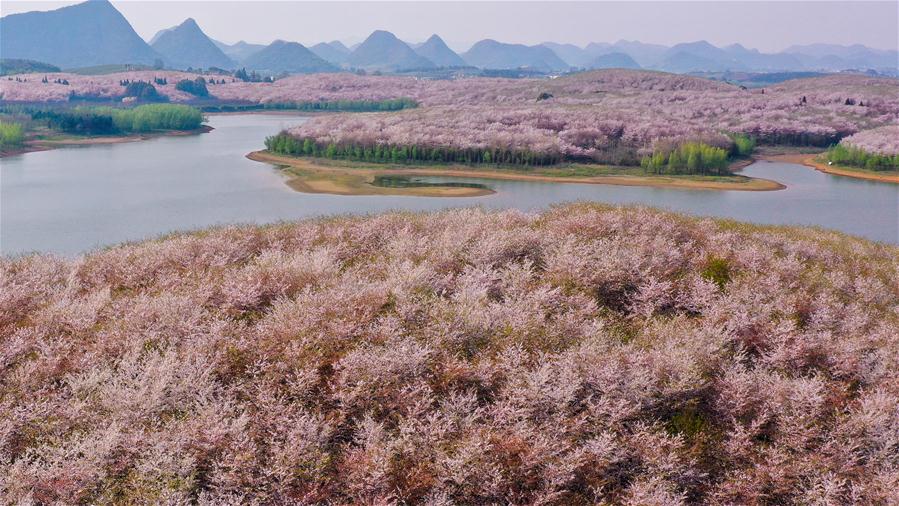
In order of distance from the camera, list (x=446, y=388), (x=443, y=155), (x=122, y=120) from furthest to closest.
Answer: (x=122, y=120) < (x=443, y=155) < (x=446, y=388)

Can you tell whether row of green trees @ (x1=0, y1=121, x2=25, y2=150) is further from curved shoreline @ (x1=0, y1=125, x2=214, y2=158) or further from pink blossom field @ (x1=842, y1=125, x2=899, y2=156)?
pink blossom field @ (x1=842, y1=125, x2=899, y2=156)

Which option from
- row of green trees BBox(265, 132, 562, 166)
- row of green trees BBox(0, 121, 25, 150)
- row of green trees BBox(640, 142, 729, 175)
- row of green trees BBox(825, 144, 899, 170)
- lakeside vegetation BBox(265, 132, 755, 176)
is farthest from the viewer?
row of green trees BBox(0, 121, 25, 150)

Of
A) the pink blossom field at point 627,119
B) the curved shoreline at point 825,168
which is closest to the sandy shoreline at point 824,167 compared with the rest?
the curved shoreline at point 825,168

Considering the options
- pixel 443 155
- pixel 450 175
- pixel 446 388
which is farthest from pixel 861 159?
pixel 446 388

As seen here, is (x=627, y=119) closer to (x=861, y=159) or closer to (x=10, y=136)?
→ (x=861, y=159)

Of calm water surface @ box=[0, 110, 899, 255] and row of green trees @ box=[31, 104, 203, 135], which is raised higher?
row of green trees @ box=[31, 104, 203, 135]

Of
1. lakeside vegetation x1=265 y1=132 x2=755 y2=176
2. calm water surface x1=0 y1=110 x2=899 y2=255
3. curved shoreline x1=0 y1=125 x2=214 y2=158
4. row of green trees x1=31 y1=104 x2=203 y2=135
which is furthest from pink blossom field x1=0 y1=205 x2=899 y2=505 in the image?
row of green trees x1=31 y1=104 x2=203 y2=135

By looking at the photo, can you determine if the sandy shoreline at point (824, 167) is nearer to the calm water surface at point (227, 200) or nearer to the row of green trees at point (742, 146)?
the calm water surface at point (227, 200)
